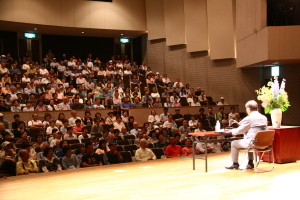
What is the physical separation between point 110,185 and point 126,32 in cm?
1285

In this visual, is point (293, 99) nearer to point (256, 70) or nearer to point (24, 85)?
point (256, 70)

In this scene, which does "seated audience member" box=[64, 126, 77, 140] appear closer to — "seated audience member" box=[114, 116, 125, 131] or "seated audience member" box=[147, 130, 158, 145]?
"seated audience member" box=[114, 116, 125, 131]

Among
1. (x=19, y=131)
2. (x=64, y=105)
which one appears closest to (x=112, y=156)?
(x=19, y=131)

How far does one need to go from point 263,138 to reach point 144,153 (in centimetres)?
260

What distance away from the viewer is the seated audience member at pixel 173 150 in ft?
24.4

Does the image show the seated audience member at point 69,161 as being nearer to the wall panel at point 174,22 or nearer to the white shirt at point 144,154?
the white shirt at point 144,154

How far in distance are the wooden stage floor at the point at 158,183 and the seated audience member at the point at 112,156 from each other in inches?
18.9

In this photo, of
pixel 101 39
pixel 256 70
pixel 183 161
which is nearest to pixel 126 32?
pixel 101 39

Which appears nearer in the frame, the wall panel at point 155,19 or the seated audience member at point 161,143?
the seated audience member at point 161,143

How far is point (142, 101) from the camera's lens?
11383 millimetres

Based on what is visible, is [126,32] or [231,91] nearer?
[231,91]

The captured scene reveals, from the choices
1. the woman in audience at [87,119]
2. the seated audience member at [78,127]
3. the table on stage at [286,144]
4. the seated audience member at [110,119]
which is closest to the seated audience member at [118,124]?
the seated audience member at [110,119]

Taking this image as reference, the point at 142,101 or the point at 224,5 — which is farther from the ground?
the point at 224,5

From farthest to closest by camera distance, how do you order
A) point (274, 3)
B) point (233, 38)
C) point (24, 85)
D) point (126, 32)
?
point (126, 32)
point (233, 38)
point (24, 85)
point (274, 3)
